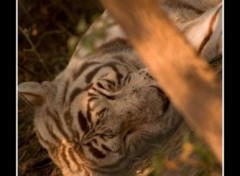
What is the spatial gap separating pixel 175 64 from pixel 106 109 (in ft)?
6.45

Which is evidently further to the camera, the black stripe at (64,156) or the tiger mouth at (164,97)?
the black stripe at (64,156)

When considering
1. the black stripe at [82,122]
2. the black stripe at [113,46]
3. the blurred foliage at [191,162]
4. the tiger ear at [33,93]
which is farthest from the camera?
the black stripe at [113,46]

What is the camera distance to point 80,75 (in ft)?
13.3

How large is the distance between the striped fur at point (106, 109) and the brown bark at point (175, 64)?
168 centimetres

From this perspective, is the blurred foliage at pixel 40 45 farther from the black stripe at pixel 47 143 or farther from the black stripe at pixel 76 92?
the black stripe at pixel 76 92

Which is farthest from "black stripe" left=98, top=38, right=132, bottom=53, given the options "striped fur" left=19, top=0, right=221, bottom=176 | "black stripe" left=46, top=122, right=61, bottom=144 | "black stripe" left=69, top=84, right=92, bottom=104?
"black stripe" left=46, top=122, right=61, bottom=144

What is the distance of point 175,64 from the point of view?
174 cm

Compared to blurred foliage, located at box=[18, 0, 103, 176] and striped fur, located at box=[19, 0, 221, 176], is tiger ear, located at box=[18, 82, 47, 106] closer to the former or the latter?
striped fur, located at box=[19, 0, 221, 176]

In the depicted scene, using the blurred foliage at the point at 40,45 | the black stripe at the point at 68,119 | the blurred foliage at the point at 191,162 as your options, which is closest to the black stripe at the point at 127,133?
the black stripe at the point at 68,119

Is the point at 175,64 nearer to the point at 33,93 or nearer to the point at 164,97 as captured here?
the point at 164,97

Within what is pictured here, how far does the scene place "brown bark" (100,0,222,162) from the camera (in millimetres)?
1729

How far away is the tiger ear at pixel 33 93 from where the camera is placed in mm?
3904

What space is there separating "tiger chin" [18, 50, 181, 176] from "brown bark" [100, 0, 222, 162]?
72.0 inches

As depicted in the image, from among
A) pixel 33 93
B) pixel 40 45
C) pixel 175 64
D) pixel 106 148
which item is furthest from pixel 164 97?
pixel 40 45
